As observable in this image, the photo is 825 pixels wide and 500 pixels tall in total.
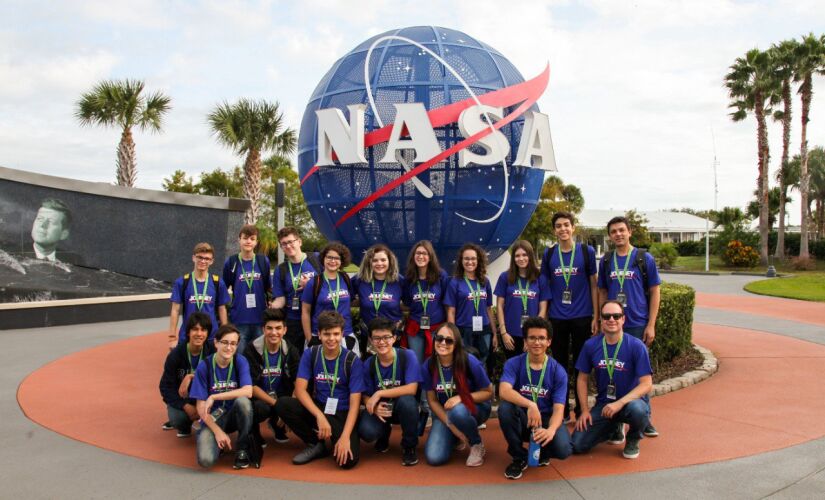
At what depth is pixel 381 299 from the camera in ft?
19.8

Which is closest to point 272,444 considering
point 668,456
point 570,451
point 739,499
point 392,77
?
point 570,451

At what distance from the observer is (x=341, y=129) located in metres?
8.28

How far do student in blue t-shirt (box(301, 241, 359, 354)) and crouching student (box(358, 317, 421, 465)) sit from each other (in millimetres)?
809

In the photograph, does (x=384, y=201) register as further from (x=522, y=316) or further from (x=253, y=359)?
(x=253, y=359)

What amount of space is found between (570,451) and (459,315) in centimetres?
174

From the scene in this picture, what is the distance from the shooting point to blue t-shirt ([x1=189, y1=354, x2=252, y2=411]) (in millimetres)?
5133

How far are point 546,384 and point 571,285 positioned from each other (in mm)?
1439

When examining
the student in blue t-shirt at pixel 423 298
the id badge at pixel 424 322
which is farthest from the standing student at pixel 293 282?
the id badge at pixel 424 322

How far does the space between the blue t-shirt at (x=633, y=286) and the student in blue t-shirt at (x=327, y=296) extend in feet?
8.00

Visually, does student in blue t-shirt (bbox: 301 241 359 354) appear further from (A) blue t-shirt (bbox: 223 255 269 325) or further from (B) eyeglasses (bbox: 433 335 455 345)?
(B) eyeglasses (bbox: 433 335 455 345)

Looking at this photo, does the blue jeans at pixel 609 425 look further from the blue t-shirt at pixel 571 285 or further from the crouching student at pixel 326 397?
the crouching student at pixel 326 397

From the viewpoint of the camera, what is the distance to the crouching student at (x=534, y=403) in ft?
15.5

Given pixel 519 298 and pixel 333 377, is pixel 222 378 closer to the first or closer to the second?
pixel 333 377

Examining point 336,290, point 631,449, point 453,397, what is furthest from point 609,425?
point 336,290
